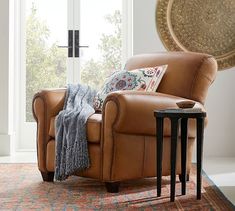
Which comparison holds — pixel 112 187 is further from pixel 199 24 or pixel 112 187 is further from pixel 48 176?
pixel 199 24

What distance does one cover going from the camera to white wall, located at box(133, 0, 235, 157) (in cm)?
500

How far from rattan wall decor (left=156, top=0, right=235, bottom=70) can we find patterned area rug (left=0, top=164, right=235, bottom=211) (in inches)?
64.6

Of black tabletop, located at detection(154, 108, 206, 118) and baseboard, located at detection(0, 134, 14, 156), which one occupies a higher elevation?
black tabletop, located at detection(154, 108, 206, 118)

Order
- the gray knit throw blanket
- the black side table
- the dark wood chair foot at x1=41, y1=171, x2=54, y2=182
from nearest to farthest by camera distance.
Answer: the black side table, the gray knit throw blanket, the dark wood chair foot at x1=41, y1=171, x2=54, y2=182

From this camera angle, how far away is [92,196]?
121 inches

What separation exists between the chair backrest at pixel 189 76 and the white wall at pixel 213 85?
1.18 meters

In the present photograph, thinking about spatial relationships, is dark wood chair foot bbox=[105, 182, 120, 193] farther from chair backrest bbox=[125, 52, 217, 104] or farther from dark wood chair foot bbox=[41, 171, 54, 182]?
chair backrest bbox=[125, 52, 217, 104]

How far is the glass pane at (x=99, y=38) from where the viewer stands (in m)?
5.45

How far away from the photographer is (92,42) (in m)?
5.46

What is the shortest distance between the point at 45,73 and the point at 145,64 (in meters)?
1.78

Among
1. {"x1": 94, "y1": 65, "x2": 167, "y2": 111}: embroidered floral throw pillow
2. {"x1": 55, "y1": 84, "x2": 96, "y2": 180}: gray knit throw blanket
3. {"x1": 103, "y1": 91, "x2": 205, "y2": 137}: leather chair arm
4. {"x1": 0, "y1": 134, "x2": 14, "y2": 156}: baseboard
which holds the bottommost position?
{"x1": 0, "y1": 134, "x2": 14, "y2": 156}: baseboard

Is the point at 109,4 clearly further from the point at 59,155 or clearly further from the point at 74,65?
the point at 59,155

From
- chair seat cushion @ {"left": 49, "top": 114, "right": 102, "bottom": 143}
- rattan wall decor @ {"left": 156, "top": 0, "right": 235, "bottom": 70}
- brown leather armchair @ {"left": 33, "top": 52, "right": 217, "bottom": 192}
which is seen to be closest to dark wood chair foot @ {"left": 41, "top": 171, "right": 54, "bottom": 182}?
brown leather armchair @ {"left": 33, "top": 52, "right": 217, "bottom": 192}

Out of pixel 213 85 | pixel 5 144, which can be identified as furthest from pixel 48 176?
pixel 213 85
